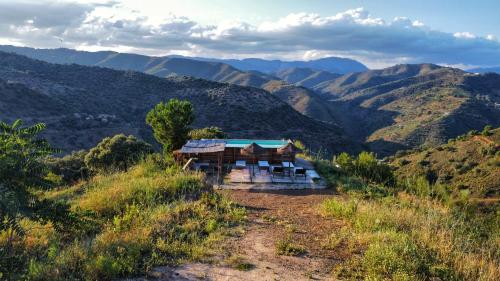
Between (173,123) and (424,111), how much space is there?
101 m

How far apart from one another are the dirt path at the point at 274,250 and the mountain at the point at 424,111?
64.3 meters

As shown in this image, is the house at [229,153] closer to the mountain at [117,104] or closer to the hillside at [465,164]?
the hillside at [465,164]

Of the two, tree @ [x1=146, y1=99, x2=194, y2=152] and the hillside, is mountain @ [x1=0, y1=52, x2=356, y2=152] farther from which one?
tree @ [x1=146, y1=99, x2=194, y2=152]

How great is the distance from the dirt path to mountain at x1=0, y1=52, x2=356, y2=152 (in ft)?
139

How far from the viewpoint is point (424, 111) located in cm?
10400

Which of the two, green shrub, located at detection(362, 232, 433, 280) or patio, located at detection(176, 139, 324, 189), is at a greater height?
green shrub, located at detection(362, 232, 433, 280)

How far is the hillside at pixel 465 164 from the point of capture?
33.8 m

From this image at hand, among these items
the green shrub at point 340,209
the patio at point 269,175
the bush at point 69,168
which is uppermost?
the green shrub at point 340,209

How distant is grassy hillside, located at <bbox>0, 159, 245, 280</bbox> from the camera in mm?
4734

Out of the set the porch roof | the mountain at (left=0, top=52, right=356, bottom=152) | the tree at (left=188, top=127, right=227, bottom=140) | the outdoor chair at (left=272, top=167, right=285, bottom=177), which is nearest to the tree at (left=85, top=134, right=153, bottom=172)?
the tree at (left=188, top=127, right=227, bottom=140)

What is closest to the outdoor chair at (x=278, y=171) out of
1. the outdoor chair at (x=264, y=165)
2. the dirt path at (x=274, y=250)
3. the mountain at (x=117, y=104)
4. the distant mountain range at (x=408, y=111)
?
the outdoor chair at (x=264, y=165)

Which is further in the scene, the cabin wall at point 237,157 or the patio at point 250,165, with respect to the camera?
the cabin wall at point 237,157

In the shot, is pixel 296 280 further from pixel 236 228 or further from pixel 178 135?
pixel 178 135

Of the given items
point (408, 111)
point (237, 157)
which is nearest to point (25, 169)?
point (237, 157)
